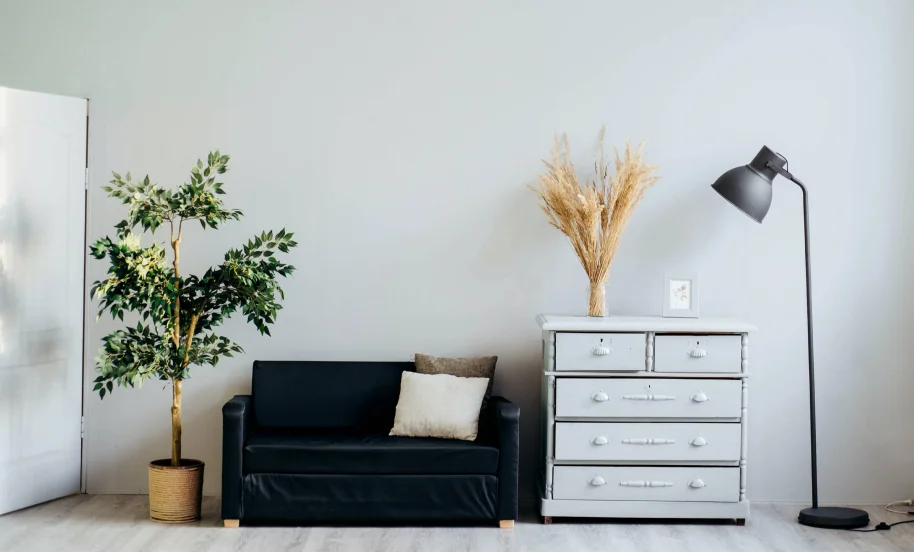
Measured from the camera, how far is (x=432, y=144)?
476 cm

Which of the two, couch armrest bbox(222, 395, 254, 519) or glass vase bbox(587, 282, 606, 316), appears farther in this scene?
glass vase bbox(587, 282, 606, 316)

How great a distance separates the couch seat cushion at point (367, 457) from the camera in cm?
411

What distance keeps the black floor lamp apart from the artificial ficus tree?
2.06 meters

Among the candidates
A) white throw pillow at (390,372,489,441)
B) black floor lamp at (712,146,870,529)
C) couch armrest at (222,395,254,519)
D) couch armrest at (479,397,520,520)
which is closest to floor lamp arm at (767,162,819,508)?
black floor lamp at (712,146,870,529)

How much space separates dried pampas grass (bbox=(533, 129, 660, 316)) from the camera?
4.50 m

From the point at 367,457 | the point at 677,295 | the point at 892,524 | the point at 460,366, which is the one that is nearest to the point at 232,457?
the point at 367,457

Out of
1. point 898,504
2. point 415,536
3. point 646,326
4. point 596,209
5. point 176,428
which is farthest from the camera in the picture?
point 898,504

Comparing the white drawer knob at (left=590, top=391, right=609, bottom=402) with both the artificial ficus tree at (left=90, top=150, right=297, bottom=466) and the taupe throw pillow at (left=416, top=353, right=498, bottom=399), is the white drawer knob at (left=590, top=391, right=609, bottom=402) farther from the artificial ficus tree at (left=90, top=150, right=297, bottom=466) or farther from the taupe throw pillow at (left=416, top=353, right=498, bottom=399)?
the artificial ficus tree at (left=90, top=150, right=297, bottom=466)

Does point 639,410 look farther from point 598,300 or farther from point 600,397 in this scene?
point 598,300

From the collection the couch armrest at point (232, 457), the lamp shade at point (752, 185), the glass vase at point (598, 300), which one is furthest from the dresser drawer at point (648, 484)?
the couch armrest at point (232, 457)

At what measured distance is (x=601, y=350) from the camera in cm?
423

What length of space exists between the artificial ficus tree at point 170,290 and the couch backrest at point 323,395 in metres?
0.33

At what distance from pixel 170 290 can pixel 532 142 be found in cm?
190

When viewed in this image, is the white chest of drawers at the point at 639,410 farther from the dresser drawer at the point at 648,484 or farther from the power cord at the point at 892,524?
the power cord at the point at 892,524
